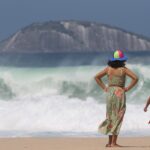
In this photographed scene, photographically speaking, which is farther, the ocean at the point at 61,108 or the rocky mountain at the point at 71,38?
the rocky mountain at the point at 71,38

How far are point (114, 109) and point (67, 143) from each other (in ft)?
4.78

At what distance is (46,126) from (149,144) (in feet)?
14.7

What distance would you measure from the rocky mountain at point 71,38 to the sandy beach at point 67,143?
121602mm

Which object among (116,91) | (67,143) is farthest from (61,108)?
(116,91)

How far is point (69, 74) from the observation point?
25.1 meters

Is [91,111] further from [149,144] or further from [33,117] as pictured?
[149,144]

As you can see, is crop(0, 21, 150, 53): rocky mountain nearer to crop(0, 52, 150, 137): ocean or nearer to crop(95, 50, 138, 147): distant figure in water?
crop(0, 52, 150, 137): ocean

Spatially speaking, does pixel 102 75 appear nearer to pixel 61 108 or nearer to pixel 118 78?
pixel 118 78

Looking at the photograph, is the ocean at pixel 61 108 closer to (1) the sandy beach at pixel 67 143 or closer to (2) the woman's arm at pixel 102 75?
(1) the sandy beach at pixel 67 143

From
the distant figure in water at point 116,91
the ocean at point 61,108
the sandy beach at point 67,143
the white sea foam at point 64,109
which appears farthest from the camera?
the white sea foam at point 64,109

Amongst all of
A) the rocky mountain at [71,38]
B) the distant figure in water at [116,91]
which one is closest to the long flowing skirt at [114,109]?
the distant figure in water at [116,91]

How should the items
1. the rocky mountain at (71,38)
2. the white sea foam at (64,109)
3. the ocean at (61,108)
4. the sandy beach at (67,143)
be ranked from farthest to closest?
the rocky mountain at (71,38) < the white sea foam at (64,109) < the ocean at (61,108) < the sandy beach at (67,143)

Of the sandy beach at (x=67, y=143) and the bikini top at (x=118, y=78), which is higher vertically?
the bikini top at (x=118, y=78)

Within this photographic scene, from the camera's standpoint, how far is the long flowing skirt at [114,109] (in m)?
10.4
